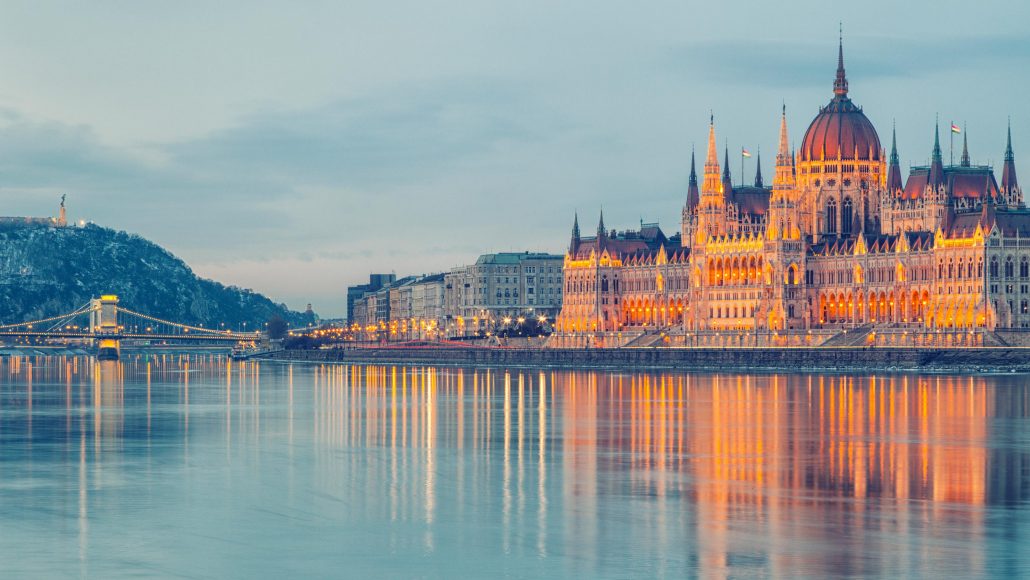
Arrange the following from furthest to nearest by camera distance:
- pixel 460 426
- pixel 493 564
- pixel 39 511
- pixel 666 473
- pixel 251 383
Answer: pixel 251 383
pixel 460 426
pixel 666 473
pixel 39 511
pixel 493 564

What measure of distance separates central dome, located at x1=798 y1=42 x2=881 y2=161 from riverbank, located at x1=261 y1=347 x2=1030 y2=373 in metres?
36.2

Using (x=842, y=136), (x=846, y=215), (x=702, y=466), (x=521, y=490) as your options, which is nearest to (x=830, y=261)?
(x=846, y=215)

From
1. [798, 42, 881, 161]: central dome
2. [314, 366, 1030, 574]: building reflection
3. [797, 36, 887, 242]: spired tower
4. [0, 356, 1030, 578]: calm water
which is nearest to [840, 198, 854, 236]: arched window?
[797, 36, 887, 242]: spired tower

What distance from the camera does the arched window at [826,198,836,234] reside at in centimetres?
17725

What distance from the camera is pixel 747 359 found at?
464 ft

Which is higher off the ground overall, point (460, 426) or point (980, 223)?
point (980, 223)

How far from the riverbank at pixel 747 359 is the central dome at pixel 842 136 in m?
36.2

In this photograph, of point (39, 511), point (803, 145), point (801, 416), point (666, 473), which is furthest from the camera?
point (803, 145)

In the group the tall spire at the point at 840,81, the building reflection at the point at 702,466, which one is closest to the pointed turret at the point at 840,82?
the tall spire at the point at 840,81

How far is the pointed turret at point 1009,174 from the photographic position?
165 meters

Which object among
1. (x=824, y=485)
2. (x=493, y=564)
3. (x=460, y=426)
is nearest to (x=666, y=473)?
(x=824, y=485)

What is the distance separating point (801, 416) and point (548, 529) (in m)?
35.1

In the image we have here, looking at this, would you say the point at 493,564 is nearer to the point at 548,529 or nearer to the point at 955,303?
the point at 548,529

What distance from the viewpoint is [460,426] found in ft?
210
